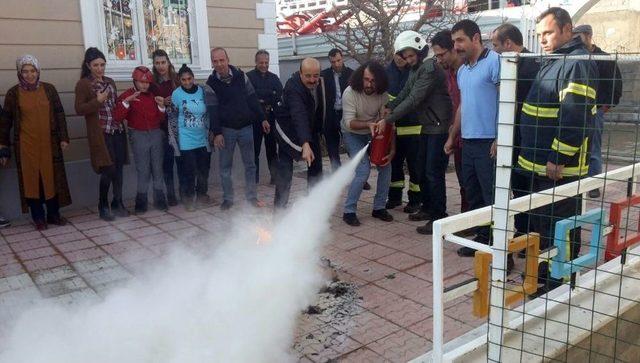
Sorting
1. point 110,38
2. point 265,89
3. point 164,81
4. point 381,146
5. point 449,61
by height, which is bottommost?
point 381,146

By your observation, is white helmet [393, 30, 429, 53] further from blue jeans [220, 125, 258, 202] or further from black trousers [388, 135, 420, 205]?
blue jeans [220, 125, 258, 202]

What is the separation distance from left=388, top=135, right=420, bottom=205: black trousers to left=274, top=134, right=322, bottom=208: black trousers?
3.20 ft

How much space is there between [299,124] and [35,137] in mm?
3283

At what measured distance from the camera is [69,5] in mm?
6910

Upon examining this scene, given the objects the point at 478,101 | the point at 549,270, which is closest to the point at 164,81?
the point at 478,101

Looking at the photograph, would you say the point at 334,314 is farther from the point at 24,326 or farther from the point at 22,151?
the point at 22,151

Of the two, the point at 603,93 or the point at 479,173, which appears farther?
the point at 479,173

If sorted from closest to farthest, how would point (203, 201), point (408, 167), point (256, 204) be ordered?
point (408, 167) → point (256, 204) → point (203, 201)

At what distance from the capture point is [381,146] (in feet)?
19.4

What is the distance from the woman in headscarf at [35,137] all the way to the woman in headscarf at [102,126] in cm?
35

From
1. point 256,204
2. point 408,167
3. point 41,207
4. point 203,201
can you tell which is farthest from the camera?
point 203,201

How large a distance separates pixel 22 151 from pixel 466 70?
5.27 meters

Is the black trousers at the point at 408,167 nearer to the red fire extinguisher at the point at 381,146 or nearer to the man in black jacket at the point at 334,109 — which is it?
the red fire extinguisher at the point at 381,146

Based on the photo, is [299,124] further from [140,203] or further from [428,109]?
[140,203]
